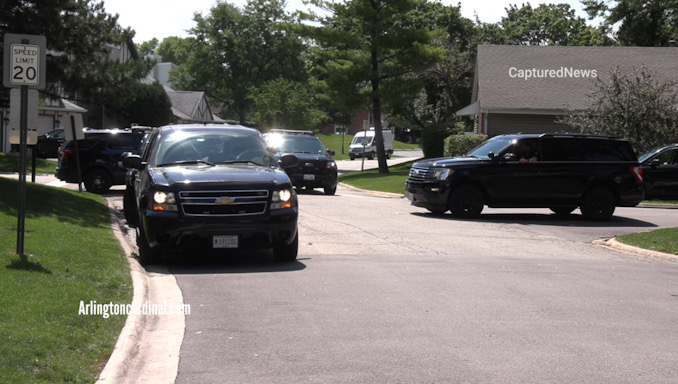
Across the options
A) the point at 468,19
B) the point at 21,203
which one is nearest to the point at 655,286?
the point at 21,203

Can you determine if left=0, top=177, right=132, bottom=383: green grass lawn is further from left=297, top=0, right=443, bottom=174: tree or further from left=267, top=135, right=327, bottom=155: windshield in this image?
left=297, top=0, right=443, bottom=174: tree

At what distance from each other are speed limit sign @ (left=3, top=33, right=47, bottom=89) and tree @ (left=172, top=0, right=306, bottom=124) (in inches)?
3557

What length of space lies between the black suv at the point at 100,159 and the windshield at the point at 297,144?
174 inches

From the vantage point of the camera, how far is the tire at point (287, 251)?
36.4ft

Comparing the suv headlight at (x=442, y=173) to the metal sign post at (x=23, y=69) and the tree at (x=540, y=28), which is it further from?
the tree at (x=540, y=28)

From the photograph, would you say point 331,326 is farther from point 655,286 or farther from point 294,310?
point 655,286

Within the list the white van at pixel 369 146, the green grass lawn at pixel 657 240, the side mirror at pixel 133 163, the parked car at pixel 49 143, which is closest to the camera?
the side mirror at pixel 133 163

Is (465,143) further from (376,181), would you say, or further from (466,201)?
(466,201)

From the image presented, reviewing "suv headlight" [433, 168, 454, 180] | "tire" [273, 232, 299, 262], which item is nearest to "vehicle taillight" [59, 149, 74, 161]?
"suv headlight" [433, 168, 454, 180]

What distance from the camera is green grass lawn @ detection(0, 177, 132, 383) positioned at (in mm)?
5727

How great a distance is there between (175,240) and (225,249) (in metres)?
0.64

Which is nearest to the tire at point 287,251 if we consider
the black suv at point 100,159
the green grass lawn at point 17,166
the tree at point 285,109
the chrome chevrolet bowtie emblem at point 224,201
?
the chrome chevrolet bowtie emblem at point 224,201

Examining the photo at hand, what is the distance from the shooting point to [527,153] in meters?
19.0

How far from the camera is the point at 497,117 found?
38344 millimetres
